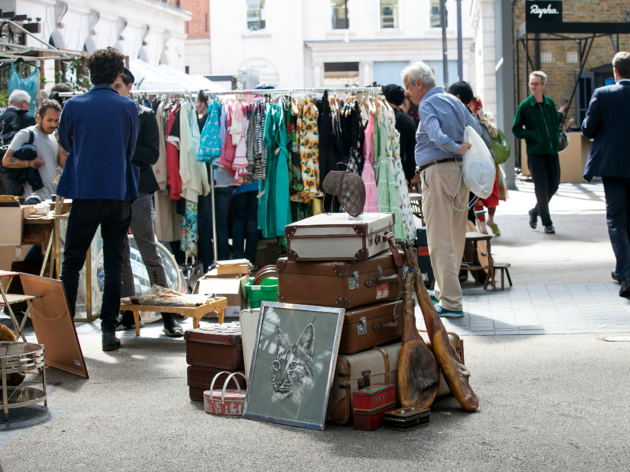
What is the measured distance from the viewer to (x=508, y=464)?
318 centimetres

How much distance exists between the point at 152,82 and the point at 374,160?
1021 centimetres

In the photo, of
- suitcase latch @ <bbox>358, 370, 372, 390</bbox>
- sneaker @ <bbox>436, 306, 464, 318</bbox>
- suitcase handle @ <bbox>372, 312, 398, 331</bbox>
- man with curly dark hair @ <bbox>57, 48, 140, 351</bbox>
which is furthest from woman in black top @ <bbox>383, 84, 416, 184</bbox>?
suitcase latch @ <bbox>358, 370, 372, 390</bbox>

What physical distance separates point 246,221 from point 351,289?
171 inches

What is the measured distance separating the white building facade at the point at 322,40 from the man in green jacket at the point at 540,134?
3023 cm

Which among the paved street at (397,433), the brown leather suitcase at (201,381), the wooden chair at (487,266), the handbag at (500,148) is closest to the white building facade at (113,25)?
the handbag at (500,148)

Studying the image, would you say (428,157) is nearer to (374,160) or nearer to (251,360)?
(374,160)

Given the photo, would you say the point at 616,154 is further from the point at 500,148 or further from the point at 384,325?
the point at 384,325

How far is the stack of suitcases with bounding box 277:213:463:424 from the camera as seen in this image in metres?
3.82

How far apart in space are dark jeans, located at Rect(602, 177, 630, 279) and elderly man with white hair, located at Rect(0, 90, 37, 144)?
6.32 metres

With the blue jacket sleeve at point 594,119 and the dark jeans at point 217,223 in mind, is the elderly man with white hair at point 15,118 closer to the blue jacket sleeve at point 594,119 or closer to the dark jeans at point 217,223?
the dark jeans at point 217,223

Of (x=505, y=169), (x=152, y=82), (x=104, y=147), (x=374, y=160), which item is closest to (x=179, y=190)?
(x=374, y=160)

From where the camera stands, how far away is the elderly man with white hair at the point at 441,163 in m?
5.78

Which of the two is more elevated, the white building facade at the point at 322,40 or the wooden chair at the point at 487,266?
the white building facade at the point at 322,40

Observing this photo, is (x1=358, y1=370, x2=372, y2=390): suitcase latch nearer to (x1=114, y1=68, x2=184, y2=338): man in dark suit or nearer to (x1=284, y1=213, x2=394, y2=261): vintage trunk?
(x1=284, y1=213, x2=394, y2=261): vintage trunk
